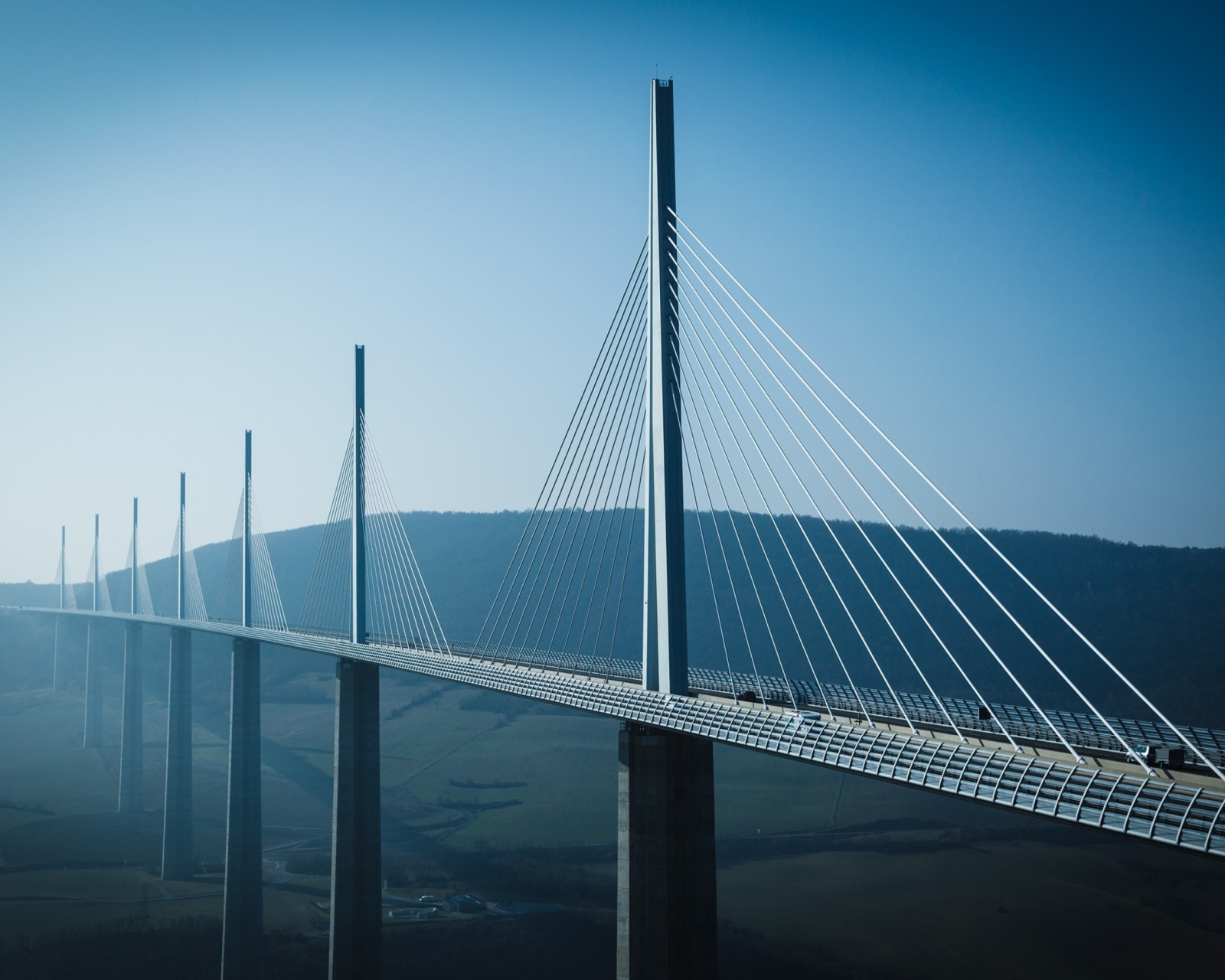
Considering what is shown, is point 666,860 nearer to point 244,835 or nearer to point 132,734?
point 244,835

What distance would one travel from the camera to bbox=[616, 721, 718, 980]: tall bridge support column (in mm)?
16141

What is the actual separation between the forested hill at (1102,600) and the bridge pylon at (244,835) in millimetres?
38139

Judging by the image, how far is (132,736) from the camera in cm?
6047

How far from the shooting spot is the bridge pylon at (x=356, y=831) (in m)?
28.8

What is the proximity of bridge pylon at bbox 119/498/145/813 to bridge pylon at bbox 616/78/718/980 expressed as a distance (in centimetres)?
5073

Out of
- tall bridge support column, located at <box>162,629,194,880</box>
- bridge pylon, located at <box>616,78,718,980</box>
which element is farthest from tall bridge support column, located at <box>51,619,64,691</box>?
bridge pylon, located at <box>616,78,718,980</box>

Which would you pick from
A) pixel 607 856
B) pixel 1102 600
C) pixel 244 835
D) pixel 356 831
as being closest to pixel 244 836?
pixel 244 835

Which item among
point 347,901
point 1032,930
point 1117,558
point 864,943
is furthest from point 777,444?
point 1117,558

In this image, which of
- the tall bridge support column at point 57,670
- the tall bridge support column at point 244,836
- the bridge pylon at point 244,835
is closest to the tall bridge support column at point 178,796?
the bridge pylon at point 244,835

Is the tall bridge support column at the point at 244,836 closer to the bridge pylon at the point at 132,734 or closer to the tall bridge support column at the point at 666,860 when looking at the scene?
the bridge pylon at the point at 132,734

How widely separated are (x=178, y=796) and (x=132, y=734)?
585 inches

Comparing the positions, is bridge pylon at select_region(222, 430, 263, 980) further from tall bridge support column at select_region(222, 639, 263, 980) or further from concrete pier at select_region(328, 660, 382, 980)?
concrete pier at select_region(328, 660, 382, 980)

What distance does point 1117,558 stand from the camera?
65188mm

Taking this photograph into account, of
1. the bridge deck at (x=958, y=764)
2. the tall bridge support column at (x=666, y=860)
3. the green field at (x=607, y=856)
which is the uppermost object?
the bridge deck at (x=958, y=764)
